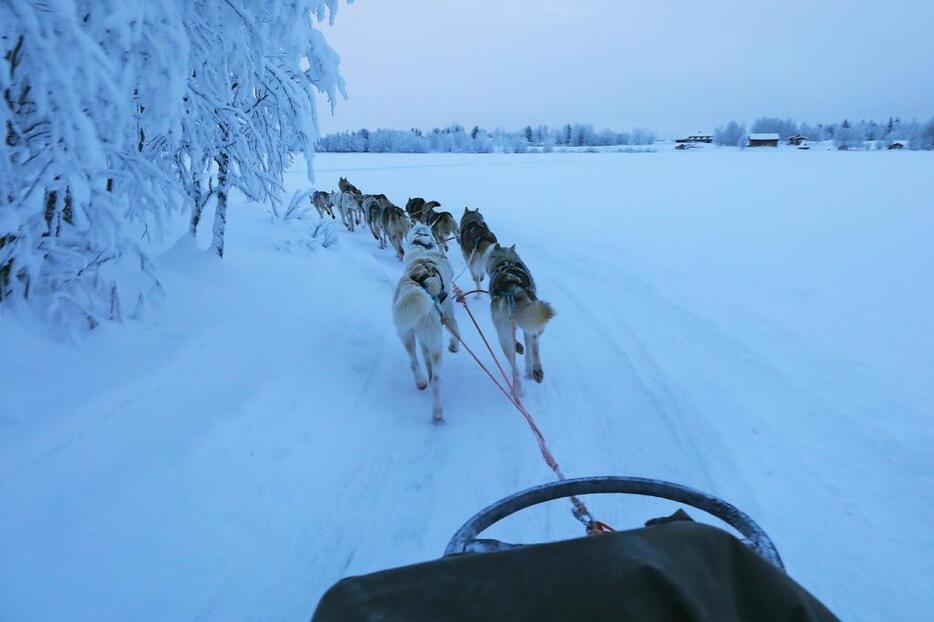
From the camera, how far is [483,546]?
1456mm

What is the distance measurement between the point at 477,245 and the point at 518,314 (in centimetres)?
326

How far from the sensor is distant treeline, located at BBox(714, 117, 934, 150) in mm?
57062

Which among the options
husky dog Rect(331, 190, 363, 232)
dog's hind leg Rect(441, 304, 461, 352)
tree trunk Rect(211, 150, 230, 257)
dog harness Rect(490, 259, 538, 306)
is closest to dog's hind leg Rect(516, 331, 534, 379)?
dog harness Rect(490, 259, 538, 306)

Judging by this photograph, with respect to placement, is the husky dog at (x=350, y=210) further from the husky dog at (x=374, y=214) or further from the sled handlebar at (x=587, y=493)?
the sled handlebar at (x=587, y=493)

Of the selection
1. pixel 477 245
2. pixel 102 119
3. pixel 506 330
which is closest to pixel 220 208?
pixel 477 245

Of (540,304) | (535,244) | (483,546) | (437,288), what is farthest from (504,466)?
(535,244)

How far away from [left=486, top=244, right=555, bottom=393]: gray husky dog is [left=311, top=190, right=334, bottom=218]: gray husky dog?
38.5ft

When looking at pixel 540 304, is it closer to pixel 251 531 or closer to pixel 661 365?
pixel 661 365

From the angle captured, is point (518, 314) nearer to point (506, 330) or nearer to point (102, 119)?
point (506, 330)

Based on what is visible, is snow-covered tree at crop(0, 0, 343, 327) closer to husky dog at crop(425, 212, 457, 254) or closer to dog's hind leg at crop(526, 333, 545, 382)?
dog's hind leg at crop(526, 333, 545, 382)

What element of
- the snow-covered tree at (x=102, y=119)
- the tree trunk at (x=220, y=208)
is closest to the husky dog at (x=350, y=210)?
the tree trunk at (x=220, y=208)

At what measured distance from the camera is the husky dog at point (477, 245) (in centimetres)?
676

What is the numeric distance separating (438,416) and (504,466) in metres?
0.77

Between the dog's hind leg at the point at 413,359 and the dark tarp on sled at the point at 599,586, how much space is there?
9.62ft
